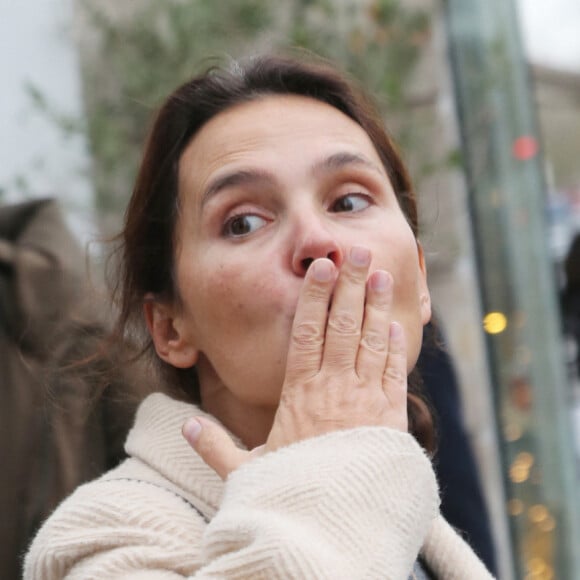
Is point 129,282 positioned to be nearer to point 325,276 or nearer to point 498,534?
point 325,276

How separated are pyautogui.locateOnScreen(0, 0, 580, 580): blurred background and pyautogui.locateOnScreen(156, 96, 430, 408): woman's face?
1.62 m

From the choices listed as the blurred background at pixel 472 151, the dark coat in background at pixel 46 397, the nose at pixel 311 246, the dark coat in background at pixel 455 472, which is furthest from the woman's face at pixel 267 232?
the blurred background at pixel 472 151

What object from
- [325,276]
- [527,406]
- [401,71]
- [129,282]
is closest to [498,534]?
[527,406]

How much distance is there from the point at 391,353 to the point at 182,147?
37cm

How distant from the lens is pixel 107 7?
3102 millimetres

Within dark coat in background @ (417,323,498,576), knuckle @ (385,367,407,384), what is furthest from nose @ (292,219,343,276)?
dark coat in background @ (417,323,498,576)

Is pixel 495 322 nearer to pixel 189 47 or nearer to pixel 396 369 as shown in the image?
pixel 189 47

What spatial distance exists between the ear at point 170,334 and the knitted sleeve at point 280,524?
0.19 m

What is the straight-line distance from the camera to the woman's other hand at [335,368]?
759mm

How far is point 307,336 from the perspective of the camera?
778 millimetres

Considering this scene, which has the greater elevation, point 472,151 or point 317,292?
point 472,151

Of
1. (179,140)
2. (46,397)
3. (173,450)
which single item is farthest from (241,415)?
(46,397)

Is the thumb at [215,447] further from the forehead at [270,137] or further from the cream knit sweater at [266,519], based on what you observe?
the forehead at [270,137]

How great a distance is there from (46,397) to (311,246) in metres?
0.65
